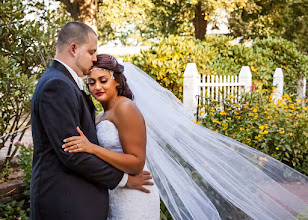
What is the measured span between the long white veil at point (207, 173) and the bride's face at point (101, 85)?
44 cm

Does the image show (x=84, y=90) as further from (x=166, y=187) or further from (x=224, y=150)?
(x=224, y=150)

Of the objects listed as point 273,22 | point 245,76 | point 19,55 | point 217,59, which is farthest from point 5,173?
point 273,22

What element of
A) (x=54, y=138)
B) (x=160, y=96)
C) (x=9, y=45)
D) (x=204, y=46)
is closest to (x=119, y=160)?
(x=54, y=138)

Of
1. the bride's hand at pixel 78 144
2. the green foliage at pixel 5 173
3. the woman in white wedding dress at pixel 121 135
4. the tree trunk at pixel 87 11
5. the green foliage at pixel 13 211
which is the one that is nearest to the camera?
the bride's hand at pixel 78 144

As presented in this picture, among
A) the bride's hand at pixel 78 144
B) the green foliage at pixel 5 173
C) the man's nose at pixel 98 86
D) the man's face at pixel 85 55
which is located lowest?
the green foliage at pixel 5 173

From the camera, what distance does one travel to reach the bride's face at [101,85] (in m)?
2.38

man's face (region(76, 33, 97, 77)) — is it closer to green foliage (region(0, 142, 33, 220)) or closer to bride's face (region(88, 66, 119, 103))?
bride's face (region(88, 66, 119, 103))

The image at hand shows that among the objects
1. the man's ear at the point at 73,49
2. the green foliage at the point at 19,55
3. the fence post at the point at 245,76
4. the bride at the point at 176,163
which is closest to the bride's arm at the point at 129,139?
the bride at the point at 176,163

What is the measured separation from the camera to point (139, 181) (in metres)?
2.35

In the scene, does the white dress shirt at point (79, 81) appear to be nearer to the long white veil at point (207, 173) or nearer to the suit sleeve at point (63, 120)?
the suit sleeve at point (63, 120)

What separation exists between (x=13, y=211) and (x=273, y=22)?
1956 centimetres

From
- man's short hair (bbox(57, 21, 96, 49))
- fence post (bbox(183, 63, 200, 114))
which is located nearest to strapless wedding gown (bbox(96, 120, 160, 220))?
man's short hair (bbox(57, 21, 96, 49))

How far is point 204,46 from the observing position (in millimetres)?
11359

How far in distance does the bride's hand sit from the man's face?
463mm
